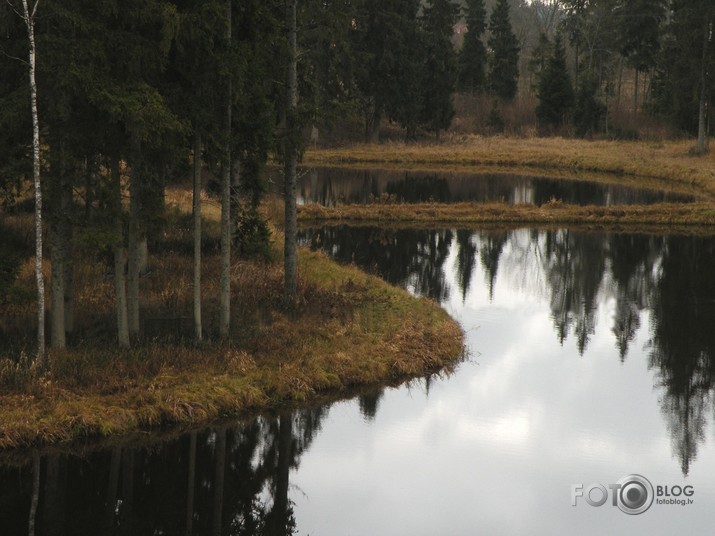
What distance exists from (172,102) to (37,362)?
224 inches

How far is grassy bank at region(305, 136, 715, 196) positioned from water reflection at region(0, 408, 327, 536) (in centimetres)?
4722

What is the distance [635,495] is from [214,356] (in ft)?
28.6

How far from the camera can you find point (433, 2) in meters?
80.7

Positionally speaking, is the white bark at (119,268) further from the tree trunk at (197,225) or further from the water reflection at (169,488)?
the water reflection at (169,488)

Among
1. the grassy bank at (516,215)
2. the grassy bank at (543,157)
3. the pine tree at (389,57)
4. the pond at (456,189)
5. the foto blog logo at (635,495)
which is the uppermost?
the pine tree at (389,57)

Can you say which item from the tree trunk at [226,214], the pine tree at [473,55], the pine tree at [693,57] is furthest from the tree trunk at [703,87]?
the tree trunk at [226,214]

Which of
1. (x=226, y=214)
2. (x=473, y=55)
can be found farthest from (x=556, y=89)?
(x=226, y=214)

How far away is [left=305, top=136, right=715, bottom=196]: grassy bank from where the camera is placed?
61.5 m

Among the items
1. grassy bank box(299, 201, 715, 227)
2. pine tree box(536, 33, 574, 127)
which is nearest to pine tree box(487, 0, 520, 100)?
pine tree box(536, 33, 574, 127)

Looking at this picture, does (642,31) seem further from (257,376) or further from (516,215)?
(257,376)

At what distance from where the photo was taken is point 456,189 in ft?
185

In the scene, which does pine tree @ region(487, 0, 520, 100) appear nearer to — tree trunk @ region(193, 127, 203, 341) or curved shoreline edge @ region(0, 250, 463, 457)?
curved shoreline edge @ region(0, 250, 463, 457)

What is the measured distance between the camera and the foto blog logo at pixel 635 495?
574 inches

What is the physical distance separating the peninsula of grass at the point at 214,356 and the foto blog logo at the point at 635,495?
617 cm
